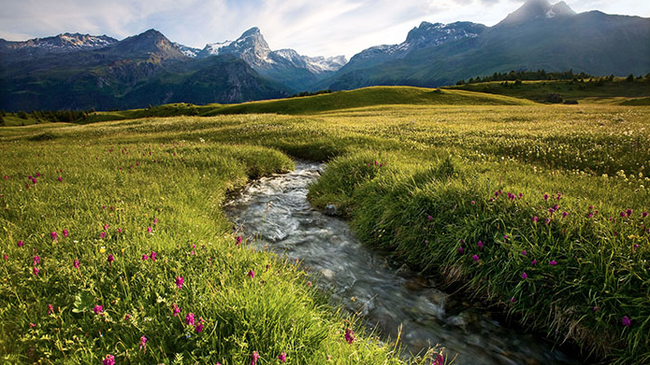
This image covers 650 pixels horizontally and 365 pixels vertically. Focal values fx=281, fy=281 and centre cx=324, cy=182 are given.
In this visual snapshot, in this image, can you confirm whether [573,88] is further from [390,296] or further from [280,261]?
[280,261]

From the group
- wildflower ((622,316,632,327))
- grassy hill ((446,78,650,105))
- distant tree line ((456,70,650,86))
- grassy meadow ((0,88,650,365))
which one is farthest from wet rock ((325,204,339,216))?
distant tree line ((456,70,650,86))

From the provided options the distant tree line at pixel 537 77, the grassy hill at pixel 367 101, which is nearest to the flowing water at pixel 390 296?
the grassy hill at pixel 367 101

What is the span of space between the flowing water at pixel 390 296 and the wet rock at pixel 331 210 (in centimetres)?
28

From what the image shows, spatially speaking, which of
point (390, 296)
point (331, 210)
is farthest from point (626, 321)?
point (331, 210)

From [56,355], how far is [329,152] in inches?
509

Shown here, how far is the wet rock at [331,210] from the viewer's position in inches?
327

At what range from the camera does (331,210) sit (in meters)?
8.38

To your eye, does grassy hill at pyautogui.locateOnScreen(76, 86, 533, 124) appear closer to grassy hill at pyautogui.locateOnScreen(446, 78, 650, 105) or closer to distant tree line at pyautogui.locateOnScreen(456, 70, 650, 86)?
grassy hill at pyautogui.locateOnScreen(446, 78, 650, 105)

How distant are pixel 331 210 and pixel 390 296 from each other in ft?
12.2

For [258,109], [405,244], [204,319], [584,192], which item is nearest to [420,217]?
[405,244]

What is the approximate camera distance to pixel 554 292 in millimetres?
4039

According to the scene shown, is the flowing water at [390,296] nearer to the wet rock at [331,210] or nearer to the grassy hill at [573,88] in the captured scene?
the wet rock at [331,210]

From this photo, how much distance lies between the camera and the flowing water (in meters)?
4.02

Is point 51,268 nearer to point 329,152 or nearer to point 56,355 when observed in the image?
point 56,355
